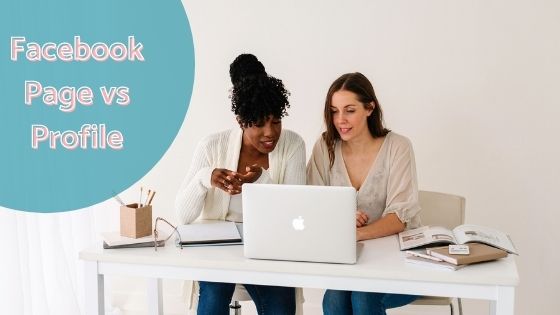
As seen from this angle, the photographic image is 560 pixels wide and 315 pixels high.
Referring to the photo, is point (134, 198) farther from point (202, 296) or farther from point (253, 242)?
point (253, 242)

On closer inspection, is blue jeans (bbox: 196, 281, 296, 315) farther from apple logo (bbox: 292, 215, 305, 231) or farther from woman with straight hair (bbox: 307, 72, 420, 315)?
apple logo (bbox: 292, 215, 305, 231)

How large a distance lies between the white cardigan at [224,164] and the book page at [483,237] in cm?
60

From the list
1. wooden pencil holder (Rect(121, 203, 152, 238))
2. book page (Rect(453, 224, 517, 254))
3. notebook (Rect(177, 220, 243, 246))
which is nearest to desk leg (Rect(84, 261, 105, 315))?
wooden pencil holder (Rect(121, 203, 152, 238))

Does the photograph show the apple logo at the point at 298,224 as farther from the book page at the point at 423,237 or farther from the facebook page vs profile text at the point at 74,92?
the facebook page vs profile text at the point at 74,92

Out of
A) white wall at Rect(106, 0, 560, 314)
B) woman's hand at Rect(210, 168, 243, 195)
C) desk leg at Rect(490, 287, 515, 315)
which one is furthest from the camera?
white wall at Rect(106, 0, 560, 314)

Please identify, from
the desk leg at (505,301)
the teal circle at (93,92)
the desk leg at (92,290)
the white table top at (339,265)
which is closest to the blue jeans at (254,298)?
the white table top at (339,265)

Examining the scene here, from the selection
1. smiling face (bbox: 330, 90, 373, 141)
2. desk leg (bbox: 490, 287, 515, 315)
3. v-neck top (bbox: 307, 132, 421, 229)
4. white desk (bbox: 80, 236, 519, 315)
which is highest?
smiling face (bbox: 330, 90, 373, 141)

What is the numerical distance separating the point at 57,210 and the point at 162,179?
520 millimetres

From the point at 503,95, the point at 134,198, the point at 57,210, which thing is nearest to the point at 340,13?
the point at 503,95

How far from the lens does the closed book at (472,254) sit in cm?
A: 187

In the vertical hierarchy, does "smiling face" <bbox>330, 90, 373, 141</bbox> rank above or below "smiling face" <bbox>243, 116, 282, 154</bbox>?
above

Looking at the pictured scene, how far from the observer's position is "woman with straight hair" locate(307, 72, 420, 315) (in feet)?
7.80

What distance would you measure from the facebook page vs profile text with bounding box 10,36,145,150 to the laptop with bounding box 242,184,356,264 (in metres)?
1.81

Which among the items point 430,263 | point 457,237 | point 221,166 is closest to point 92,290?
point 221,166
